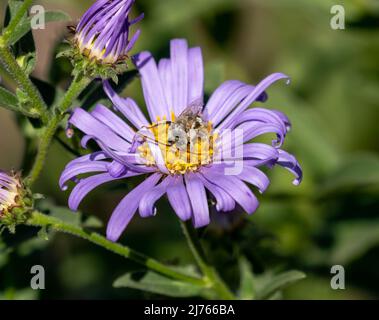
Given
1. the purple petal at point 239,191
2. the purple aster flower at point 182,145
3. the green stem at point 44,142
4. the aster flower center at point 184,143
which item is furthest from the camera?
the aster flower center at point 184,143

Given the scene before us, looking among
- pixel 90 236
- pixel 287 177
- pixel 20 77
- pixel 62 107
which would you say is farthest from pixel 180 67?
pixel 287 177

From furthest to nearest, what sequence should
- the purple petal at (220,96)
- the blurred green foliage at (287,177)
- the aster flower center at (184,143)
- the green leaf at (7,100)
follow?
the blurred green foliage at (287,177)
the purple petal at (220,96)
the aster flower center at (184,143)
the green leaf at (7,100)

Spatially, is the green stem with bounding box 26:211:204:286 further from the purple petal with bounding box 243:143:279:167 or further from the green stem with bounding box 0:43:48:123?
the purple petal with bounding box 243:143:279:167

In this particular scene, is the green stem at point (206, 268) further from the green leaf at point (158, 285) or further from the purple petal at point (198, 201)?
the purple petal at point (198, 201)

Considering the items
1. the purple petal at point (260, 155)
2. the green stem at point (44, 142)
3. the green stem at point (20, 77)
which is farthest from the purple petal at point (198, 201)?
the green stem at point (20, 77)

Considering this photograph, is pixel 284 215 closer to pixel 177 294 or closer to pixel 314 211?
pixel 314 211

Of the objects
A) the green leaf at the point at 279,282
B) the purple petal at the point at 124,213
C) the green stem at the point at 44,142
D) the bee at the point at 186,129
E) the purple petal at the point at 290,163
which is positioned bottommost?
the green leaf at the point at 279,282

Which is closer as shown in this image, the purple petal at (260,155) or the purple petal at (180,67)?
the purple petal at (260,155)

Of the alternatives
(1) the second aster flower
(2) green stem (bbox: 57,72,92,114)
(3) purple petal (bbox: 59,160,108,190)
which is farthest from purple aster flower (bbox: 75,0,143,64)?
(3) purple petal (bbox: 59,160,108,190)
